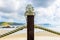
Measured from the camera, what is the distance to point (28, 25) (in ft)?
11.6

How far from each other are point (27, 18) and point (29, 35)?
13.3 inches

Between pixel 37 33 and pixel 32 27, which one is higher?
pixel 32 27

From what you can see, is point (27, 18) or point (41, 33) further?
point (41, 33)

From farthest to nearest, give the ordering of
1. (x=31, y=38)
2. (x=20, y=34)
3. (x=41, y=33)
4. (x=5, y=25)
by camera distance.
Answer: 1. (x=5, y=25)
2. (x=41, y=33)
3. (x=20, y=34)
4. (x=31, y=38)

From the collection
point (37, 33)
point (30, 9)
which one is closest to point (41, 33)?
point (37, 33)

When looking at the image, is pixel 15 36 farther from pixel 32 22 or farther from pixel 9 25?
pixel 32 22

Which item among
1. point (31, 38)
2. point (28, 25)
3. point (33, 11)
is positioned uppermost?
point (33, 11)

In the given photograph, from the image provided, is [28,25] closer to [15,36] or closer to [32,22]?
[32,22]

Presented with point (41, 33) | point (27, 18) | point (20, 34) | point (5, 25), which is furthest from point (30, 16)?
point (5, 25)

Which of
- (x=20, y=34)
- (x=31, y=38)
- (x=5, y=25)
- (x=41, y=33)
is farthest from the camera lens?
(x=5, y=25)

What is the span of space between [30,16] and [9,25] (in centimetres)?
1218

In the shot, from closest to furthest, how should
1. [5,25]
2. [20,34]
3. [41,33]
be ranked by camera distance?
[20,34], [41,33], [5,25]

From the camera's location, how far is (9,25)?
15.6 meters

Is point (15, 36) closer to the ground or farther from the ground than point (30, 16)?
closer to the ground
